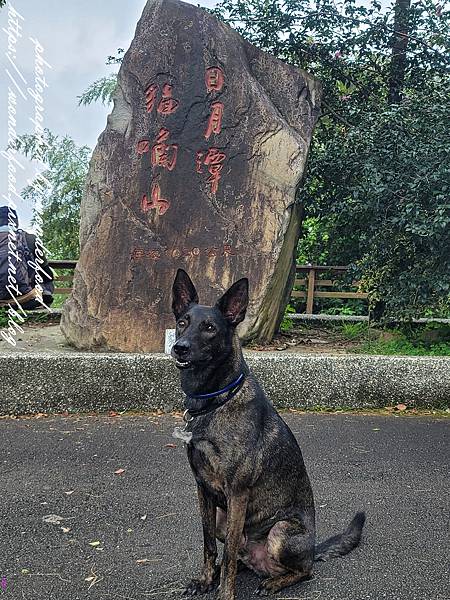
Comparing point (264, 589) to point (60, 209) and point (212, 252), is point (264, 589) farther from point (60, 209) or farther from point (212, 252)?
point (60, 209)

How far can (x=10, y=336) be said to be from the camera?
8.24 meters

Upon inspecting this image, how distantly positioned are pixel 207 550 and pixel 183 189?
16.3 feet

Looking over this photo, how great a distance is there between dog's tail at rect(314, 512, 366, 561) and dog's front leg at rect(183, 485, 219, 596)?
631 millimetres

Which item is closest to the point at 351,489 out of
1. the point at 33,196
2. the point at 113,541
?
the point at 113,541

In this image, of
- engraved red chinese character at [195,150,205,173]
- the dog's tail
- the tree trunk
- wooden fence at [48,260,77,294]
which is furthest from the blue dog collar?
wooden fence at [48,260,77,294]

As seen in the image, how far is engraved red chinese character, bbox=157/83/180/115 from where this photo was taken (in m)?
7.52

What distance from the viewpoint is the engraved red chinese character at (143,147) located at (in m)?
7.52

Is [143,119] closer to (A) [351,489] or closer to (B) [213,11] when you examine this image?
(B) [213,11]

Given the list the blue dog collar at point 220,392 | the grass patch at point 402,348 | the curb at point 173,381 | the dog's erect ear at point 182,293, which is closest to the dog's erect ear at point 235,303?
the dog's erect ear at point 182,293

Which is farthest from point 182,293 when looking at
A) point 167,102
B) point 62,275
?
point 62,275

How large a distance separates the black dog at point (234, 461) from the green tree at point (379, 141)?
4433 millimetres

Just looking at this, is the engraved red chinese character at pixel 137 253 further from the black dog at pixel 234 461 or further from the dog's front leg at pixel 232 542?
the dog's front leg at pixel 232 542

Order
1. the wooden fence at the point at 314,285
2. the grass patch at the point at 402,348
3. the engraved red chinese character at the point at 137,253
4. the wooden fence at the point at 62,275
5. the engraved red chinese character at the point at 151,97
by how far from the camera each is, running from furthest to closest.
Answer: the wooden fence at the point at 62,275 → the wooden fence at the point at 314,285 → the grass patch at the point at 402,348 → the engraved red chinese character at the point at 151,97 → the engraved red chinese character at the point at 137,253

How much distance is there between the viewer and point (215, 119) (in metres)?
7.53
